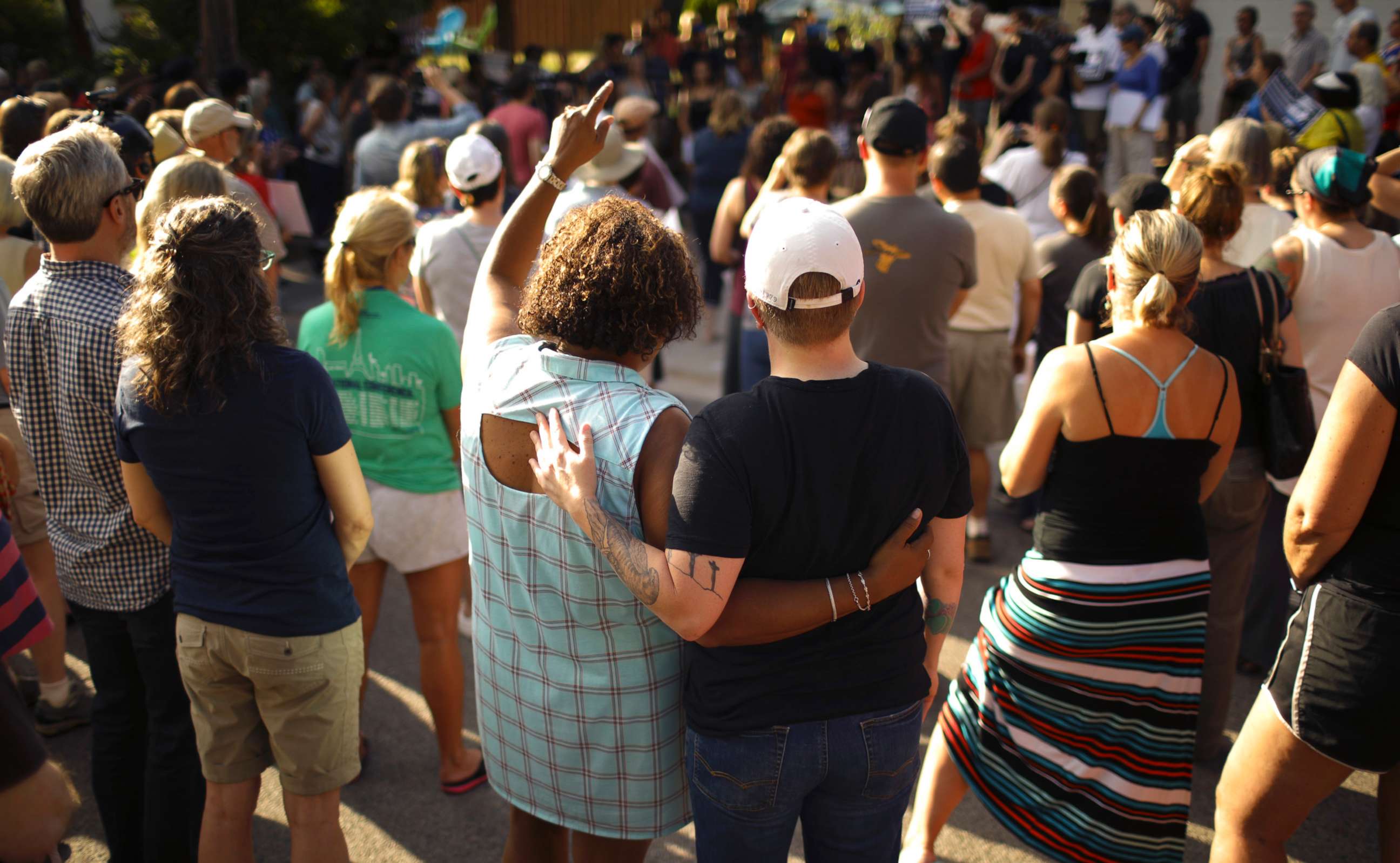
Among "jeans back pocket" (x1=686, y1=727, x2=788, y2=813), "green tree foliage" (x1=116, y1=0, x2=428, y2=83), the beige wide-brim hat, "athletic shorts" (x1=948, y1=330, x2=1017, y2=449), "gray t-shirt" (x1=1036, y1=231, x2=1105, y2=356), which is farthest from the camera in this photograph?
"green tree foliage" (x1=116, y1=0, x2=428, y2=83)

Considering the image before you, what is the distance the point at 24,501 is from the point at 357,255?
1.57 metres

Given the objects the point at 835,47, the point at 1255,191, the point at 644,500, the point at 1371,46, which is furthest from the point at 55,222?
the point at 835,47

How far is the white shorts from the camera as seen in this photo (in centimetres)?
305

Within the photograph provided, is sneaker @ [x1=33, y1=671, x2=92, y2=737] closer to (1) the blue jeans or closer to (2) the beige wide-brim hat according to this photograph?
(1) the blue jeans

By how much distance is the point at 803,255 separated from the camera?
68.7 inches

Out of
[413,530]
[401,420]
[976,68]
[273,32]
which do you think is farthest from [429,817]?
[273,32]

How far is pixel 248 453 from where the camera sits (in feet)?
7.09

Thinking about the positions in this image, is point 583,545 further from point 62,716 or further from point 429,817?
point 62,716

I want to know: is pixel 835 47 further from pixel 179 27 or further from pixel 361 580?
pixel 361 580

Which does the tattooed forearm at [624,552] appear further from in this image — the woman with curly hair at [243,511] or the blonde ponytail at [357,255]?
the blonde ponytail at [357,255]

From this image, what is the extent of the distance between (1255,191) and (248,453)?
3.72 metres

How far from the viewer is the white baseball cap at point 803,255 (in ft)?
5.74

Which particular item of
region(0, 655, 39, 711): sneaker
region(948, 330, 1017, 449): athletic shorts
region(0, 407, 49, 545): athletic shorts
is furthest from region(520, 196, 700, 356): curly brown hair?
region(948, 330, 1017, 449): athletic shorts

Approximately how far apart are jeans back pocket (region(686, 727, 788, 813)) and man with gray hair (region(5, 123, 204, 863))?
145 cm
